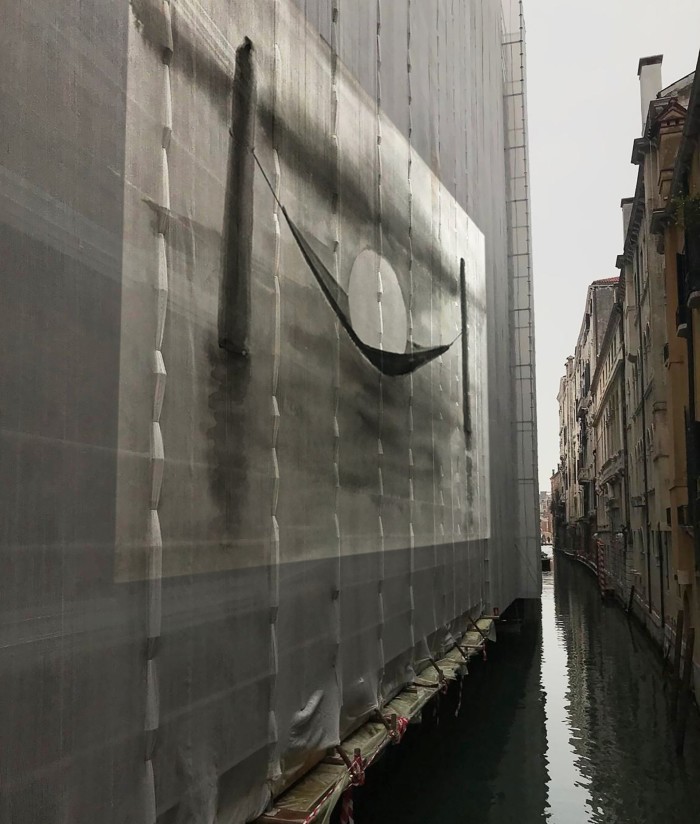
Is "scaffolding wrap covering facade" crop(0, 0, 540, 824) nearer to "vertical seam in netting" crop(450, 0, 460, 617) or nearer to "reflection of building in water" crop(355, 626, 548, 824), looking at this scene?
"vertical seam in netting" crop(450, 0, 460, 617)

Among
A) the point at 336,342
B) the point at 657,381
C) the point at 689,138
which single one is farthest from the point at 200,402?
the point at 657,381

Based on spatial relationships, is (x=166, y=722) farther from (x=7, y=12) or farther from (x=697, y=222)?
(x=697, y=222)

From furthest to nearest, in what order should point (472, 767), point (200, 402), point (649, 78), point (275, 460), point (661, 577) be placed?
point (649, 78) → point (661, 577) → point (472, 767) → point (275, 460) → point (200, 402)

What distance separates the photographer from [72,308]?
3422 mm

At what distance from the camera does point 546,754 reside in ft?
A: 43.1

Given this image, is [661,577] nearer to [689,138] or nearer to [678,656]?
[678,656]

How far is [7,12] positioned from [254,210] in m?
2.23

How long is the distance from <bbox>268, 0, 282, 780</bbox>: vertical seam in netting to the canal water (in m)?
5.26

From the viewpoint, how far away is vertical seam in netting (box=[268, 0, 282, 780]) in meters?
5.18

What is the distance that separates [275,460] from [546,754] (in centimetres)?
996

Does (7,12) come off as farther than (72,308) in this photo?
No

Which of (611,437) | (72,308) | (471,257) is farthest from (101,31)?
(611,437)

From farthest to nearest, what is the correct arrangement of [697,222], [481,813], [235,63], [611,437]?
[611,437] → [697,222] → [481,813] → [235,63]

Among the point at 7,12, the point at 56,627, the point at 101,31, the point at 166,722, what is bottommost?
the point at 166,722
